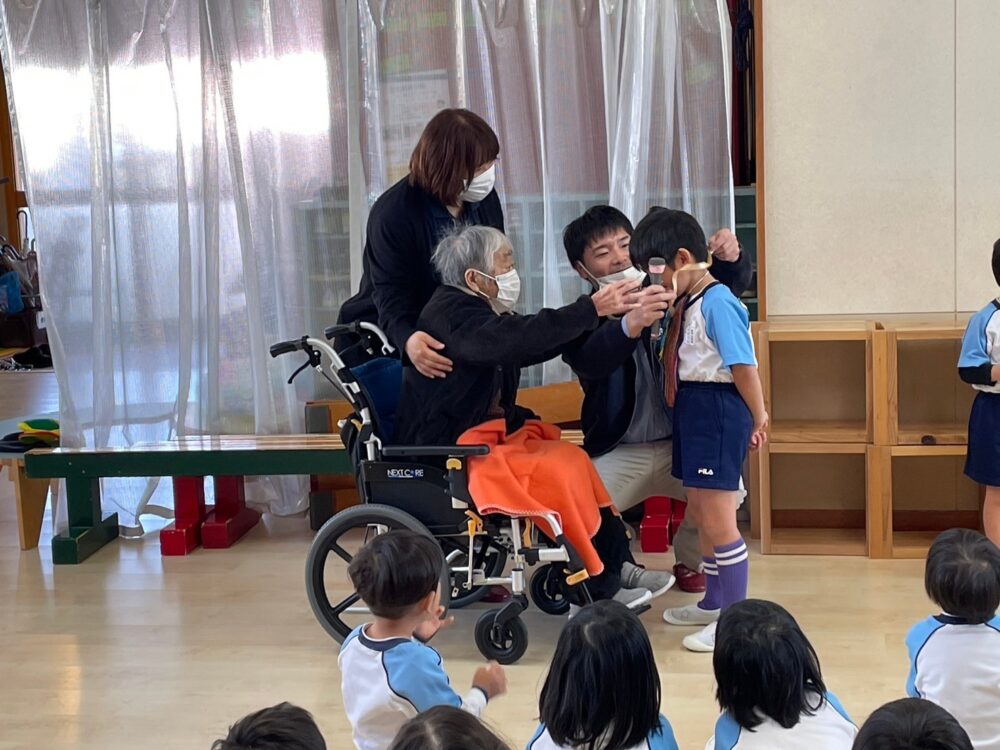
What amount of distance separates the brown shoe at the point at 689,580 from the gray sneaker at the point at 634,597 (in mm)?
363

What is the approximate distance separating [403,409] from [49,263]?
1915mm

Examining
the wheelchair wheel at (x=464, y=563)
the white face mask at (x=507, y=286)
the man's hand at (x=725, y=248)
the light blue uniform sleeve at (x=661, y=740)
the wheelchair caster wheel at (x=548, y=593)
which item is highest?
the man's hand at (x=725, y=248)

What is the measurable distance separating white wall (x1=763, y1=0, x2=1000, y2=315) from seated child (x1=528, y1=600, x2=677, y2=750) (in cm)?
251

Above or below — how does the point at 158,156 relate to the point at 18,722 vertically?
above

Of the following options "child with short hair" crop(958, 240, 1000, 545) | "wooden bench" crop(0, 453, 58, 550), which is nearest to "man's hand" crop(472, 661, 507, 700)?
"child with short hair" crop(958, 240, 1000, 545)

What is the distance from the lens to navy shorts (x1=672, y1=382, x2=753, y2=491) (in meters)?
2.90

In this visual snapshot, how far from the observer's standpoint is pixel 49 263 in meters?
4.30

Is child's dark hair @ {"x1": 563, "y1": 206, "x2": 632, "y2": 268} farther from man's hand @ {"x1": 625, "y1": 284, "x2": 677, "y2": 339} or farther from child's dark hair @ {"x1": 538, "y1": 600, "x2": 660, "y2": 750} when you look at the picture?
child's dark hair @ {"x1": 538, "y1": 600, "x2": 660, "y2": 750}

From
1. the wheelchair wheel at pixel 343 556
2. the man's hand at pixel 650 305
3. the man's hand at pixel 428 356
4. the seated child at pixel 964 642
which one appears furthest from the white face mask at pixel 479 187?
the seated child at pixel 964 642

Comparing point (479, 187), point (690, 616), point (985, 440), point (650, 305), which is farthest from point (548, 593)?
point (985, 440)

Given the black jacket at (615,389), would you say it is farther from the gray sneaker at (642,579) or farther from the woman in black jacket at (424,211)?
the woman in black jacket at (424,211)

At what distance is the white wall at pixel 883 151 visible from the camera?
3844mm

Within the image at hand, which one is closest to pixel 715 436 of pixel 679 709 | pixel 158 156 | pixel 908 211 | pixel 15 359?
pixel 679 709

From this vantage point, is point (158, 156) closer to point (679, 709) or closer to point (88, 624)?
point (88, 624)
